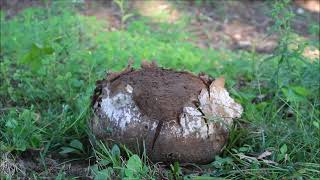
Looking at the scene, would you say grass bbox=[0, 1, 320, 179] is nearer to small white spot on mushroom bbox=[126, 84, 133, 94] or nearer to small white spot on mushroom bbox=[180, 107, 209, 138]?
small white spot on mushroom bbox=[180, 107, 209, 138]

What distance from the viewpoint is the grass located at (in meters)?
2.70

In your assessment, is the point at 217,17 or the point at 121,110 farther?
the point at 217,17

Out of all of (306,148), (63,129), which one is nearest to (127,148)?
(63,129)

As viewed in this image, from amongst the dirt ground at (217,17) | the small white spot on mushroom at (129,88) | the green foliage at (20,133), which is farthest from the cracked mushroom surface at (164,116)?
the dirt ground at (217,17)

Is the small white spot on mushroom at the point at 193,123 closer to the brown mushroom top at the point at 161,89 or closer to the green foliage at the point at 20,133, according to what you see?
the brown mushroom top at the point at 161,89

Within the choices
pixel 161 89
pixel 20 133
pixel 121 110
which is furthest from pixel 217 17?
pixel 20 133

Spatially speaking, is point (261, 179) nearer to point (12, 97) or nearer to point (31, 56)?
point (12, 97)

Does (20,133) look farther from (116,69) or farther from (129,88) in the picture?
(116,69)

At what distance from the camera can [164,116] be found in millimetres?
2773

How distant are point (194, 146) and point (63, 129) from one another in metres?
0.76

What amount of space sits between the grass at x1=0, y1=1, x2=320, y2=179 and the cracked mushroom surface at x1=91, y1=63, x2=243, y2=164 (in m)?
0.08

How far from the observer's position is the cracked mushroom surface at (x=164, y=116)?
109 inches

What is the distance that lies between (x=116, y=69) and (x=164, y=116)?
123cm

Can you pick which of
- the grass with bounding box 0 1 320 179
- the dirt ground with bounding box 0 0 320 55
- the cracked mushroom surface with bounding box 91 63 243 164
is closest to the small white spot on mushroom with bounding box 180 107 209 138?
the cracked mushroom surface with bounding box 91 63 243 164
